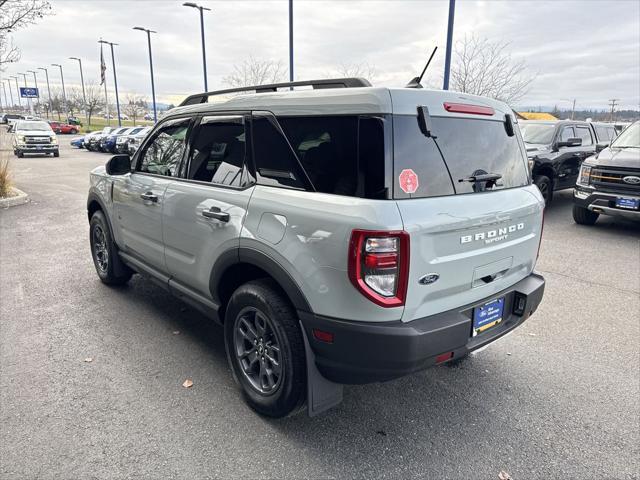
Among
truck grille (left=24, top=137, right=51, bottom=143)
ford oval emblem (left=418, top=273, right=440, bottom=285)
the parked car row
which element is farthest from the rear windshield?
truck grille (left=24, top=137, right=51, bottom=143)

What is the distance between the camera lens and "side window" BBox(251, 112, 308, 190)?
2562 mm

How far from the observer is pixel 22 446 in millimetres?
2541

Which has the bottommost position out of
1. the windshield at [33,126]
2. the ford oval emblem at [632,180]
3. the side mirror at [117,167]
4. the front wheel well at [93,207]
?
the front wheel well at [93,207]

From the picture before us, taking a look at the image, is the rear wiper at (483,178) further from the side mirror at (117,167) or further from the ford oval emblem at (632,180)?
the ford oval emblem at (632,180)

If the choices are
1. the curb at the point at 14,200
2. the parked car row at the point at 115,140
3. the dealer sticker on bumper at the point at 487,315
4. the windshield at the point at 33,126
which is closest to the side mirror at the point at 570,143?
the dealer sticker on bumper at the point at 487,315

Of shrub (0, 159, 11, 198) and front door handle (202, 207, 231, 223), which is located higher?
front door handle (202, 207, 231, 223)

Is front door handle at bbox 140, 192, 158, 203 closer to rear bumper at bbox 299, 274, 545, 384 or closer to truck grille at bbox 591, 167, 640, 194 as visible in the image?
rear bumper at bbox 299, 274, 545, 384

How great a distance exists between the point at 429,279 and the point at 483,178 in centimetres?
80

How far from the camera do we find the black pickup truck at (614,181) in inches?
287

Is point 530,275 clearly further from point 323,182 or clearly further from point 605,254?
point 605,254

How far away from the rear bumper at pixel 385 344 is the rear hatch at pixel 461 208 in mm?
81

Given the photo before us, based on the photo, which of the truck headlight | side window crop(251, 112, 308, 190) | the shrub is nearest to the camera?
side window crop(251, 112, 308, 190)

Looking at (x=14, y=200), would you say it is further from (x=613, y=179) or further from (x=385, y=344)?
(x=613, y=179)

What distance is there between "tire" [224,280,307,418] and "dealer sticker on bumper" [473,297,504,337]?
1.00m
